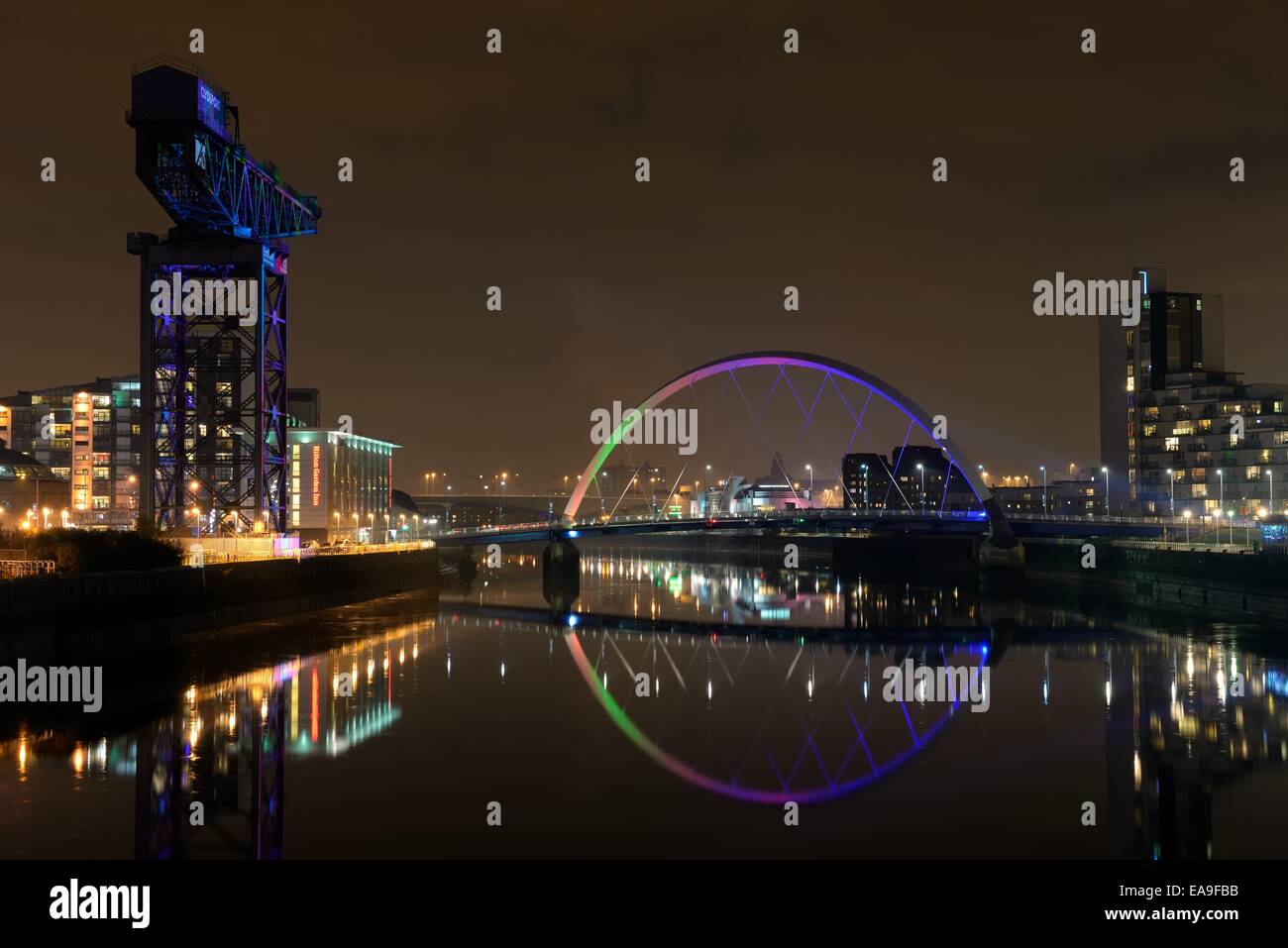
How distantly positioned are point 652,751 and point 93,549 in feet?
82.0

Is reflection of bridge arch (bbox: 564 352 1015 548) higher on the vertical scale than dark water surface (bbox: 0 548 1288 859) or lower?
higher

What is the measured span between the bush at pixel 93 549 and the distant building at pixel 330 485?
44.9m

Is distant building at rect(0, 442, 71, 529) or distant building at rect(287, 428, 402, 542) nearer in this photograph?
distant building at rect(0, 442, 71, 529)

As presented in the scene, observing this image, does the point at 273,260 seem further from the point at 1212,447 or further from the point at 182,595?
the point at 1212,447

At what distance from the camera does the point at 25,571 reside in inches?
1501

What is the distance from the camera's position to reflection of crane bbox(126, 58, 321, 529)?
55.0 metres

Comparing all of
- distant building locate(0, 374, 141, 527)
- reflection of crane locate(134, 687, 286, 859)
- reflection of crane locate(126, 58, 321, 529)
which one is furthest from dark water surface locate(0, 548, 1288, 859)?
distant building locate(0, 374, 141, 527)

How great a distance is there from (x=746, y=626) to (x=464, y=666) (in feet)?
70.7

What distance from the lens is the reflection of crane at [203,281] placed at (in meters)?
55.0

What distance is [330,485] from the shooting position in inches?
4006

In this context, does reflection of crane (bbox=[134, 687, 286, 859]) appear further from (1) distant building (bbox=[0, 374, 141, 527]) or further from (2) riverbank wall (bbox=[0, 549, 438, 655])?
(1) distant building (bbox=[0, 374, 141, 527])

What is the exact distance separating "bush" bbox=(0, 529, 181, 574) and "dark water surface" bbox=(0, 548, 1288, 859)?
4.12 metres

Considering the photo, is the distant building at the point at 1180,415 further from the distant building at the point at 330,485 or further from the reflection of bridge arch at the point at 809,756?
the reflection of bridge arch at the point at 809,756
